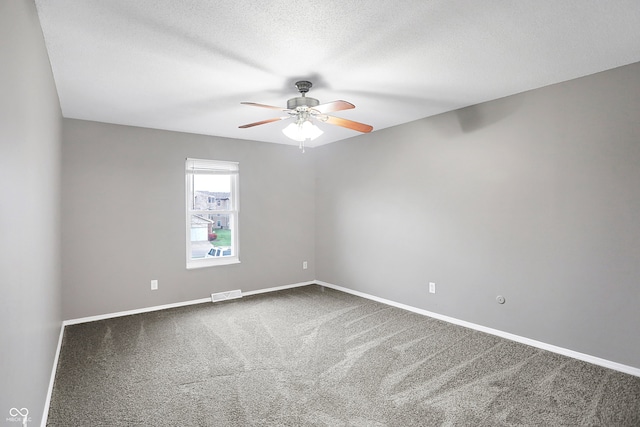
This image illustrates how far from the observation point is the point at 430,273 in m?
4.15

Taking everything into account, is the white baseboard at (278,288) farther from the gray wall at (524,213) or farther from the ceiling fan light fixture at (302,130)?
the ceiling fan light fixture at (302,130)

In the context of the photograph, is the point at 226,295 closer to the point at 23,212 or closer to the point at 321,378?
the point at 321,378

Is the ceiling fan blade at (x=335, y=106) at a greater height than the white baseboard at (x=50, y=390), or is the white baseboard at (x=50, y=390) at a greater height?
the ceiling fan blade at (x=335, y=106)

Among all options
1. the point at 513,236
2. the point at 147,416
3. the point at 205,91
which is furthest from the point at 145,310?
the point at 513,236

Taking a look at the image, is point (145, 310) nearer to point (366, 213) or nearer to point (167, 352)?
point (167, 352)

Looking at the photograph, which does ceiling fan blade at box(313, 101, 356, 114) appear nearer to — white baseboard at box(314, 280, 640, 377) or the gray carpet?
the gray carpet

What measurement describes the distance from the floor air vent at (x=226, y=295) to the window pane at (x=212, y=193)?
1247 mm

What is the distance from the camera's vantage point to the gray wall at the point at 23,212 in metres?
1.22

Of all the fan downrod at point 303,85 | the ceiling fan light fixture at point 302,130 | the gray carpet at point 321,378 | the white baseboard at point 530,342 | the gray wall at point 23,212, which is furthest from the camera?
the ceiling fan light fixture at point 302,130

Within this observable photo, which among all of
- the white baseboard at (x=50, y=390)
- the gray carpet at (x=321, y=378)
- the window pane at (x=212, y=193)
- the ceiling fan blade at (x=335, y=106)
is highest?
the ceiling fan blade at (x=335, y=106)

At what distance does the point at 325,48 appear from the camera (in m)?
2.33

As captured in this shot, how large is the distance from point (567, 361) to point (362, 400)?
1.92 metres

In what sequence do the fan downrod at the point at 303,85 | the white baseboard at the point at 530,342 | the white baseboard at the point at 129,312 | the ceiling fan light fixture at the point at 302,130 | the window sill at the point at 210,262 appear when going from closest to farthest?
the white baseboard at the point at 530,342, the fan downrod at the point at 303,85, the ceiling fan light fixture at the point at 302,130, the white baseboard at the point at 129,312, the window sill at the point at 210,262

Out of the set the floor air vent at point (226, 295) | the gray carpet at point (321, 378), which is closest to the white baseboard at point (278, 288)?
the floor air vent at point (226, 295)
